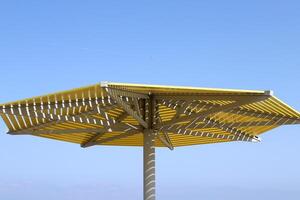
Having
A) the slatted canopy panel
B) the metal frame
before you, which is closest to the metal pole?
the metal frame

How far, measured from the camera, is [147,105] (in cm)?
2083

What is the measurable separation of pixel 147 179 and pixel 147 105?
3266mm

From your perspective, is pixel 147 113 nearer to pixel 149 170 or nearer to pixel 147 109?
pixel 147 109

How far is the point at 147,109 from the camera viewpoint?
68.9 ft

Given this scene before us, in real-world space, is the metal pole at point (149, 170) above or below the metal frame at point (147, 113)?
below

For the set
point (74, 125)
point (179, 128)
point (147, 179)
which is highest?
point (74, 125)

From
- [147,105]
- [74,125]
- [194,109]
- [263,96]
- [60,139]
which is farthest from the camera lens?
[60,139]

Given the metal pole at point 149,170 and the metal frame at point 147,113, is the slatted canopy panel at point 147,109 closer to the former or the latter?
the metal frame at point 147,113

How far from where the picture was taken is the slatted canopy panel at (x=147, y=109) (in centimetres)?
1752

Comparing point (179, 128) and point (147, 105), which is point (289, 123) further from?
point (147, 105)

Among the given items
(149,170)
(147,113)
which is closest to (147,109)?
(147,113)

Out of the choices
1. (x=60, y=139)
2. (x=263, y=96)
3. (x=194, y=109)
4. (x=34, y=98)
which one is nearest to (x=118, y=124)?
(x=194, y=109)

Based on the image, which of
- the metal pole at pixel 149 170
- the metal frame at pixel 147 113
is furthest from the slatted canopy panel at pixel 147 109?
the metal pole at pixel 149 170

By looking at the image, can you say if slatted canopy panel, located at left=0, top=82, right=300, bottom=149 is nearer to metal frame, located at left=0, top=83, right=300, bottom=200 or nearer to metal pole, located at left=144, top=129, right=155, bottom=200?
metal frame, located at left=0, top=83, right=300, bottom=200
